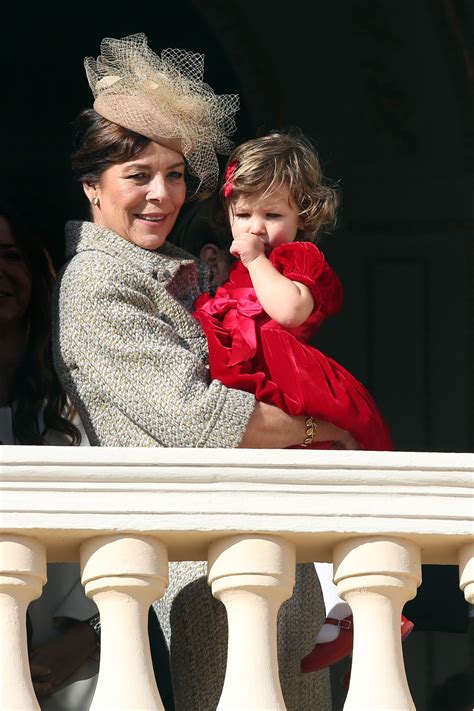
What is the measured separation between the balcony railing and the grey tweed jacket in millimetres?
302

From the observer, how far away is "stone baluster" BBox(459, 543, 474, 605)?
3137 mm

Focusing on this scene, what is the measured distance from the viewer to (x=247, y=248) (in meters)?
3.74

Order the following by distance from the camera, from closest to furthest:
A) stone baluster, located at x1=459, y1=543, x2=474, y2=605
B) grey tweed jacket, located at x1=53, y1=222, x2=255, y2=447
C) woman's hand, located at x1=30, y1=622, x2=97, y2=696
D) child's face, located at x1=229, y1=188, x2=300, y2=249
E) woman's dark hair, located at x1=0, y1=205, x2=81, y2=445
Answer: stone baluster, located at x1=459, y1=543, x2=474, y2=605 < grey tweed jacket, located at x1=53, y1=222, x2=255, y2=447 < child's face, located at x1=229, y1=188, x2=300, y2=249 < woman's hand, located at x1=30, y1=622, x2=97, y2=696 < woman's dark hair, located at x1=0, y1=205, x2=81, y2=445

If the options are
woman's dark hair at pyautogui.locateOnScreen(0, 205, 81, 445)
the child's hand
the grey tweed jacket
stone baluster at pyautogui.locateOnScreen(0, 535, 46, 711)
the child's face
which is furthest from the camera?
woman's dark hair at pyautogui.locateOnScreen(0, 205, 81, 445)

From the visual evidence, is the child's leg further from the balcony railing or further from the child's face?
the child's face

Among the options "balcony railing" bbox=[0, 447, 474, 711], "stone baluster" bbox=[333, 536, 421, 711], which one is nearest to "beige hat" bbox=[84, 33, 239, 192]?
"balcony railing" bbox=[0, 447, 474, 711]

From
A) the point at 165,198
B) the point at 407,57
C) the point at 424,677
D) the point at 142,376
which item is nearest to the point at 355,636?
the point at 142,376

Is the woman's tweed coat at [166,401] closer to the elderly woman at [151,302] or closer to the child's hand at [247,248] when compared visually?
the elderly woman at [151,302]

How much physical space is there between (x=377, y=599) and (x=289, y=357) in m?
0.63

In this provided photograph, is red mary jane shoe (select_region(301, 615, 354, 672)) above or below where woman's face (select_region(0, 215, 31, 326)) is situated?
below

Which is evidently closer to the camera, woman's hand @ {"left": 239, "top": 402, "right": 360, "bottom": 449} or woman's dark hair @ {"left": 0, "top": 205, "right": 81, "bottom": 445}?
woman's hand @ {"left": 239, "top": 402, "right": 360, "bottom": 449}

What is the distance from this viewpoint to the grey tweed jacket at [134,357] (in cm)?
339

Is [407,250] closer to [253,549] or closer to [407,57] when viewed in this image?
[407,57]

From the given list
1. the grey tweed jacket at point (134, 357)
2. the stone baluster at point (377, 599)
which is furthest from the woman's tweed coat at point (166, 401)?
the stone baluster at point (377, 599)
